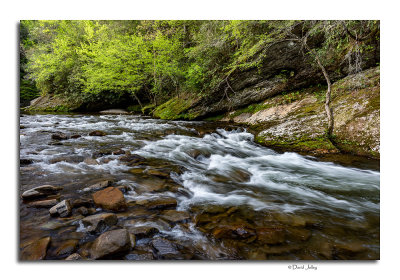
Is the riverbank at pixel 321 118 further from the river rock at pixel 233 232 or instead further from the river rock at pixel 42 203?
the river rock at pixel 42 203

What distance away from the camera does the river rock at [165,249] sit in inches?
70.6

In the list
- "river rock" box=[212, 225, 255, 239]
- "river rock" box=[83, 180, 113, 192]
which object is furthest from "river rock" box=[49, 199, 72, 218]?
"river rock" box=[212, 225, 255, 239]

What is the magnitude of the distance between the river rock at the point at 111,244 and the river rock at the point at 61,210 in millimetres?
619

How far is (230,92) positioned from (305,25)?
527cm

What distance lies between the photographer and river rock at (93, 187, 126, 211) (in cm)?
232

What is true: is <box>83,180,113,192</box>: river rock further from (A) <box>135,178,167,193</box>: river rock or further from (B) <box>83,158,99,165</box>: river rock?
(B) <box>83,158,99,165</box>: river rock

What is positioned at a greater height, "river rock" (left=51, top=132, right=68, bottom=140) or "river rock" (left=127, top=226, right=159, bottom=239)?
"river rock" (left=51, top=132, right=68, bottom=140)

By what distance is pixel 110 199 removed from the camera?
94.7 inches

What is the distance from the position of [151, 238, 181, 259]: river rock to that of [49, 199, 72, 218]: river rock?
106cm

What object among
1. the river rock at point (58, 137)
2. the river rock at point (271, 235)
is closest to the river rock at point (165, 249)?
the river rock at point (271, 235)

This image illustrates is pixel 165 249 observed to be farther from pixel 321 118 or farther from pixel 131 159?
pixel 321 118

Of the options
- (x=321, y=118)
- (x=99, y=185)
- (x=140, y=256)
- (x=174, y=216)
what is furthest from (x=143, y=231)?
(x=321, y=118)
